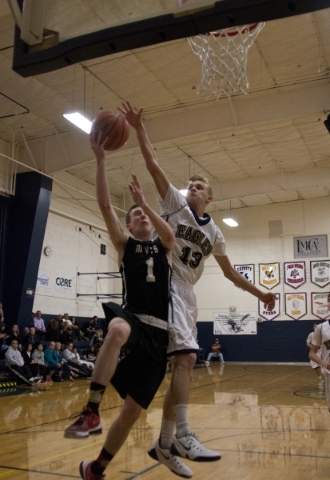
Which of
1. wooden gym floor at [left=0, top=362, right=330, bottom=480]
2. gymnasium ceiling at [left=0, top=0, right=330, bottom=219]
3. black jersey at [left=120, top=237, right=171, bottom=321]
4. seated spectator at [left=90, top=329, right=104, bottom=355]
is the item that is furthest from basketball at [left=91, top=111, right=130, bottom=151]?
seated spectator at [left=90, top=329, right=104, bottom=355]

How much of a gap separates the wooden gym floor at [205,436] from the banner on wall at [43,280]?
716cm

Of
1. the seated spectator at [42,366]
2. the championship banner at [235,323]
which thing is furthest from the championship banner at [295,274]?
the seated spectator at [42,366]

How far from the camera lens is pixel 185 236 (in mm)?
4207

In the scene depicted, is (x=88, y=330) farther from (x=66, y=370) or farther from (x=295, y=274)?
(x=295, y=274)

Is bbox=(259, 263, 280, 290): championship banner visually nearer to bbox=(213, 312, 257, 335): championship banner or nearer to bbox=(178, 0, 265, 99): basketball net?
bbox=(213, 312, 257, 335): championship banner

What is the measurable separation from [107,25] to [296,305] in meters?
21.9

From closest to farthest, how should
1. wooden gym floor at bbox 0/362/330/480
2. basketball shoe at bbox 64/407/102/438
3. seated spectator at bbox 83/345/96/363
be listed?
basketball shoe at bbox 64/407/102/438 → wooden gym floor at bbox 0/362/330/480 → seated spectator at bbox 83/345/96/363

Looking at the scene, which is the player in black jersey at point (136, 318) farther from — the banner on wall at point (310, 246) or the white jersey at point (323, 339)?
the banner on wall at point (310, 246)

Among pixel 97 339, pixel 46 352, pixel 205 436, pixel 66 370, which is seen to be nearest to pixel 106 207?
pixel 205 436

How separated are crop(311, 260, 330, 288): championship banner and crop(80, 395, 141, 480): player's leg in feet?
71.6

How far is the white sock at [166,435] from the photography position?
3785mm

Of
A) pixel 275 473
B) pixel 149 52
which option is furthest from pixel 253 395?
pixel 149 52

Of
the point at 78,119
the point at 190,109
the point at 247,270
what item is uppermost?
the point at 190,109

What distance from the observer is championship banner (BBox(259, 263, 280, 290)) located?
25.1m
